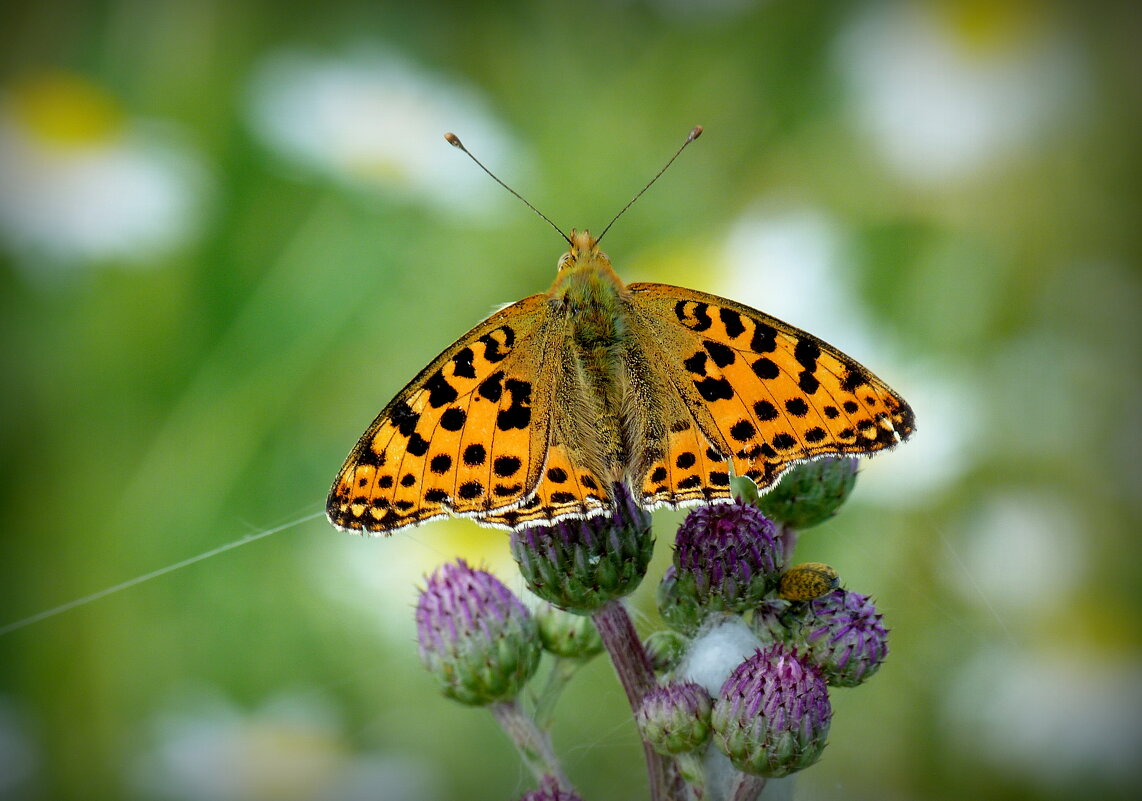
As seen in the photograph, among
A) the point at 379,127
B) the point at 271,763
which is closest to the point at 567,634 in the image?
the point at 271,763

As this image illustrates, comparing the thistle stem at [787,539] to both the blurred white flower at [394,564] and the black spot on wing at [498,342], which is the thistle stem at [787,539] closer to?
the black spot on wing at [498,342]

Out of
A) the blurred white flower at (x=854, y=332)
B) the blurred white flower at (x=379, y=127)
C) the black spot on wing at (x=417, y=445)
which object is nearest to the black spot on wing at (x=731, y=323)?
the black spot on wing at (x=417, y=445)

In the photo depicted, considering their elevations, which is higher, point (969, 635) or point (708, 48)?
point (708, 48)

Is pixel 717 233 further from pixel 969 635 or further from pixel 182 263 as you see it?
pixel 182 263

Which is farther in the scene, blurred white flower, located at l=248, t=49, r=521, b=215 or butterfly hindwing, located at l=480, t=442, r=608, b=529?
blurred white flower, located at l=248, t=49, r=521, b=215

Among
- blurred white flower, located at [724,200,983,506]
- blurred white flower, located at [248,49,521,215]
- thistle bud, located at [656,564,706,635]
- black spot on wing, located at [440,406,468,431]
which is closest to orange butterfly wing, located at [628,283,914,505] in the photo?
thistle bud, located at [656,564,706,635]

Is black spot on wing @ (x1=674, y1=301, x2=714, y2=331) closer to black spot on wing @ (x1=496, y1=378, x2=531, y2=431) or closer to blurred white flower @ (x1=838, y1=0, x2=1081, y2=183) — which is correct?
black spot on wing @ (x1=496, y1=378, x2=531, y2=431)

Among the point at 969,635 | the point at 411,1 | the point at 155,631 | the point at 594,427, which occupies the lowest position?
the point at 969,635

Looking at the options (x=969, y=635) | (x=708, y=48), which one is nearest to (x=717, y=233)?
(x=708, y=48)

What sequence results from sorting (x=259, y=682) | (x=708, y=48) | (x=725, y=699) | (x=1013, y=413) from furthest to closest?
(x=708, y=48) < (x=1013, y=413) < (x=259, y=682) < (x=725, y=699)
